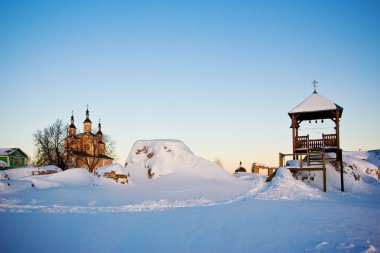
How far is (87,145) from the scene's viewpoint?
214 feet

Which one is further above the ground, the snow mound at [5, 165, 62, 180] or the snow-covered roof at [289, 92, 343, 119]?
the snow-covered roof at [289, 92, 343, 119]

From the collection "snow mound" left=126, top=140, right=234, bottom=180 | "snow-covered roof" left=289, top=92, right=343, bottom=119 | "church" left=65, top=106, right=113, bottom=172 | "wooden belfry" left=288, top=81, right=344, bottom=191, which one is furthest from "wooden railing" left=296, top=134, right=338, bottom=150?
"church" left=65, top=106, right=113, bottom=172

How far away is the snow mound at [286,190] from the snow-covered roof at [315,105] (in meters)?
4.88

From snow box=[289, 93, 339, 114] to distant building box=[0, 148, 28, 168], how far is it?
157 ft

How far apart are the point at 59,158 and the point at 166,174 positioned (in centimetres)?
3163

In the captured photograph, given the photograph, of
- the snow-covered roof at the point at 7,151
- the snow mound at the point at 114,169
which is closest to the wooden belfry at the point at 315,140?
the snow mound at the point at 114,169

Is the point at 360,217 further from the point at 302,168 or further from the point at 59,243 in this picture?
the point at 302,168

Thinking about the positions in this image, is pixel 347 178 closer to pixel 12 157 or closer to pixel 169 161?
pixel 169 161

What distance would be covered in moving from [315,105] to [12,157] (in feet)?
172

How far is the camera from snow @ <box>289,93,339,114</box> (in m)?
21.8

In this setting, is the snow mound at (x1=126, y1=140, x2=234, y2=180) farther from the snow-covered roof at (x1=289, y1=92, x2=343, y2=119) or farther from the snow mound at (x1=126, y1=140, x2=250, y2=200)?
the snow-covered roof at (x1=289, y1=92, x2=343, y2=119)

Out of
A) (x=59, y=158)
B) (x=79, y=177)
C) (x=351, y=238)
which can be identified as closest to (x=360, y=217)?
(x=351, y=238)

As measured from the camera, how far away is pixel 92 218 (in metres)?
10.3

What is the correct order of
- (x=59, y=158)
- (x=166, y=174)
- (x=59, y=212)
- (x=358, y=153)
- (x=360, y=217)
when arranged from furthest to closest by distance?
1. (x=59, y=158)
2. (x=358, y=153)
3. (x=166, y=174)
4. (x=59, y=212)
5. (x=360, y=217)
